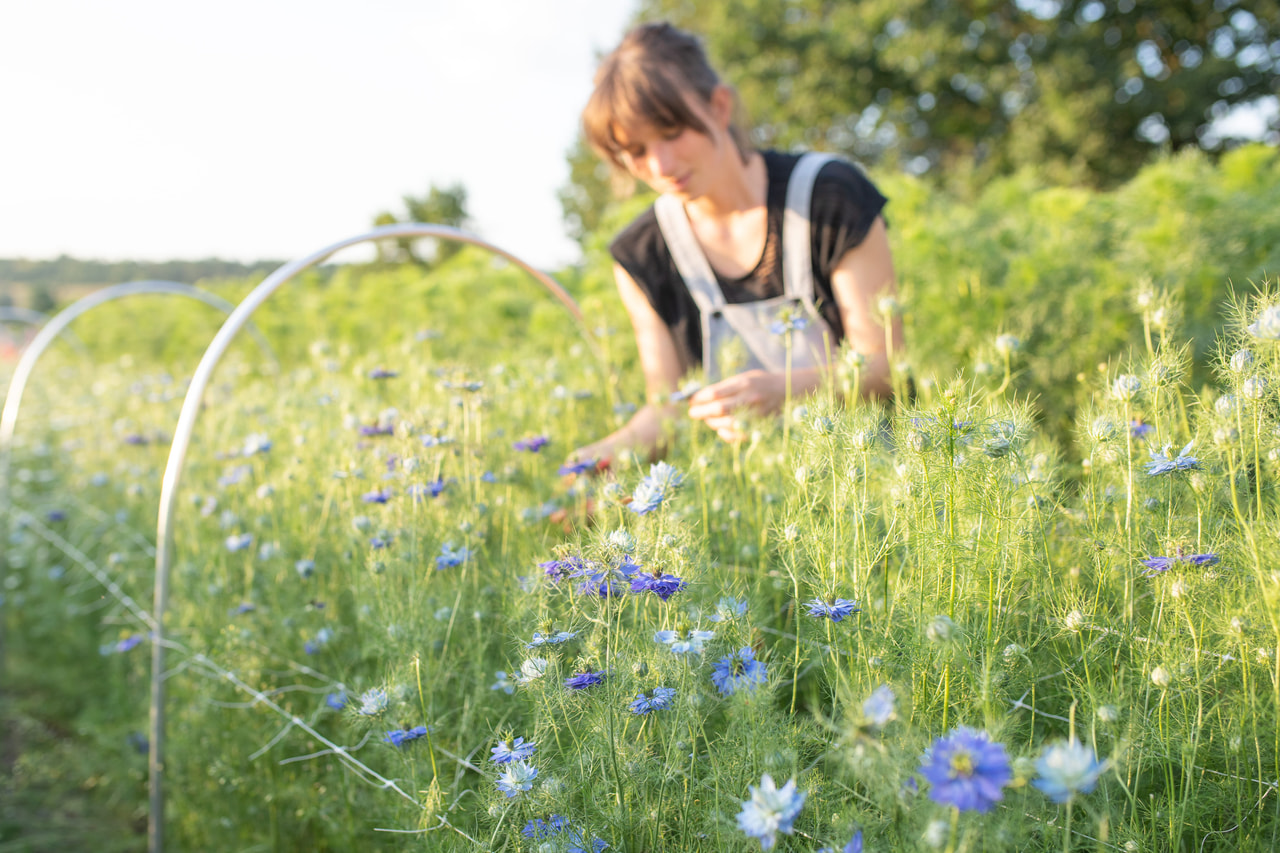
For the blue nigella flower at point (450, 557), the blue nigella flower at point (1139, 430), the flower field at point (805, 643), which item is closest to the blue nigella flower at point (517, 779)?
the flower field at point (805, 643)

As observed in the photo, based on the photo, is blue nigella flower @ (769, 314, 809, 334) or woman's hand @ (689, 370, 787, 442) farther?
woman's hand @ (689, 370, 787, 442)

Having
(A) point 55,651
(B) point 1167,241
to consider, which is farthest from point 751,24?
(A) point 55,651

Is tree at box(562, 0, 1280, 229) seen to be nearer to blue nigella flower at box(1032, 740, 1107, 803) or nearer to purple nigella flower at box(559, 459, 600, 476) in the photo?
purple nigella flower at box(559, 459, 600, 476)

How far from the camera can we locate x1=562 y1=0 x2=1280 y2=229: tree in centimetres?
1207

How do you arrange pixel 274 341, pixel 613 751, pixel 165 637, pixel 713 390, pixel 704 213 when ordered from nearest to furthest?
pixel 613 751 < pixel 713 390 < pixel 165 637 < pixel 704 213 < pixel 274 341

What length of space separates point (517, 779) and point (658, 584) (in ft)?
0.85

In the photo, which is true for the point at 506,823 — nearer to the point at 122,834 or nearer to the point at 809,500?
the point at 809,500

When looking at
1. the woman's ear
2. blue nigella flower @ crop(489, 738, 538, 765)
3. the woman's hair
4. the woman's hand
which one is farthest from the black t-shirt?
blue nigella flower @ crop(489, 738, 538, 765)

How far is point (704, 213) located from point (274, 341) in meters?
5.79

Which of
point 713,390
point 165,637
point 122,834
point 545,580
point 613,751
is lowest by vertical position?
point 122,834

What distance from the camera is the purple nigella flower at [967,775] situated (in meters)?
0.58

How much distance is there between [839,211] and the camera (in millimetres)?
2186

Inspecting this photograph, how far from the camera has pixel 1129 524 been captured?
3.43 ft

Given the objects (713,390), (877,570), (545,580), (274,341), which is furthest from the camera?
(274,341)
